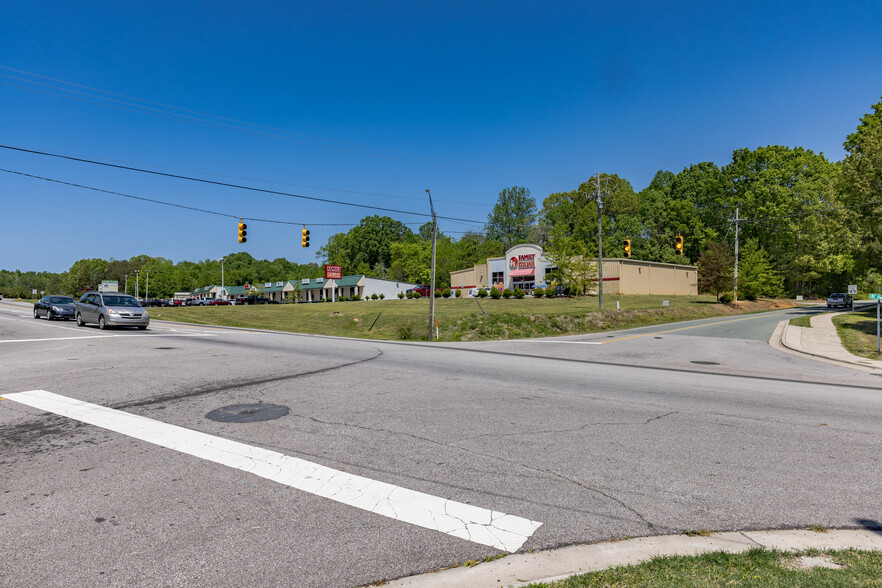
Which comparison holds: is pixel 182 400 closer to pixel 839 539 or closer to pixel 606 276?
pixel 839 539

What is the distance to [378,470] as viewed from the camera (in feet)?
15.1

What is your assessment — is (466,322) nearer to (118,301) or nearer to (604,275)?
(118,301)

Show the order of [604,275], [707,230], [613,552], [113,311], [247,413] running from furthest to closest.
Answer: [707,230]
[604,275]
[113,311]
[247,413]
[613,552]

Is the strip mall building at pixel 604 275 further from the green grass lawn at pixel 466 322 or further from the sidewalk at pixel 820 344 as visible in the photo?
the sidewalk at pixel 820 344

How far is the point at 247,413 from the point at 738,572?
592 cm

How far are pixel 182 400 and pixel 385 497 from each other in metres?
5.07

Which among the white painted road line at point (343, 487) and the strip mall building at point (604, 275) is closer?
the white painted road line at point (343, 487)

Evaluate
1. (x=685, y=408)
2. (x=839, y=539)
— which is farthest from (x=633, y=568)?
(x=685, y=408)

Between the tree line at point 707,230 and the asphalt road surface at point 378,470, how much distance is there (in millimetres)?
31873

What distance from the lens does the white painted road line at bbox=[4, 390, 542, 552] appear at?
3.47 m

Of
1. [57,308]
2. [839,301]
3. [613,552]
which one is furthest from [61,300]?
[839,301]

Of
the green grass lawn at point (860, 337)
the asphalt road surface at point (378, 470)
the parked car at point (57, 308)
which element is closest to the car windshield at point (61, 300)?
the parked car at point (57, 308)

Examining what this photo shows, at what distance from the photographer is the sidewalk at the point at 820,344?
15.3 m

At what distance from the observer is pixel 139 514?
3.69m
